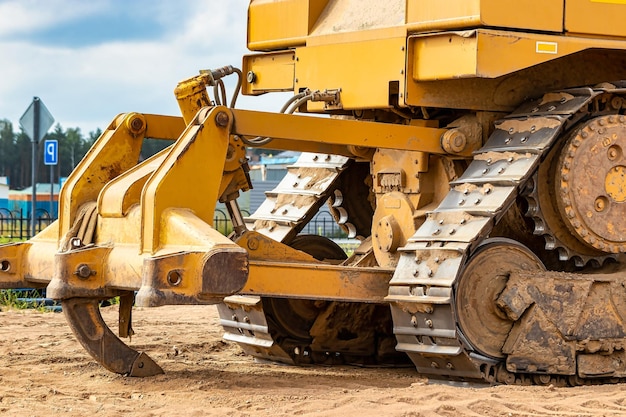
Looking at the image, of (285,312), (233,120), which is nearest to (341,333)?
(285,312)

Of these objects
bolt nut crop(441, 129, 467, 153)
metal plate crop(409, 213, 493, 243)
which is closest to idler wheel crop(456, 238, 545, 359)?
metal plate crop(409, 213, 493, 243)

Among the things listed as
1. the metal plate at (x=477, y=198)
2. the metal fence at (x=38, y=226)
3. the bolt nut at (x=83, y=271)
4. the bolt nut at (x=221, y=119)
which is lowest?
the metal fence at (x=38, y=226)

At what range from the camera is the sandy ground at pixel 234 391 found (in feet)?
24.6

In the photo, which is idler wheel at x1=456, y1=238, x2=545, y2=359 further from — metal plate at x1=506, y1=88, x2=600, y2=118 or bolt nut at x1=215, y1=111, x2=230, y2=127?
bolt nut at x1=215, y1=111, x2=230, y2=127

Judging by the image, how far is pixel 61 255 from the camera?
27.0 ft

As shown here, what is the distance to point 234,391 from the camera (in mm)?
8281

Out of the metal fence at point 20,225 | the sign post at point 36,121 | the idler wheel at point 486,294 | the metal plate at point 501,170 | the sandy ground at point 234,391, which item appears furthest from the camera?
the metal fence at point 20,225

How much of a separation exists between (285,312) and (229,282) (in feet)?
8.16

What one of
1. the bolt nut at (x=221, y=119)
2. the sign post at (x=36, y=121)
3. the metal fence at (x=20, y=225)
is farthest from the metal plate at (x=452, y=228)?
the metal fence at (x=20, y=225)

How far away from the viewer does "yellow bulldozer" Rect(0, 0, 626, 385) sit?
26.7 feet

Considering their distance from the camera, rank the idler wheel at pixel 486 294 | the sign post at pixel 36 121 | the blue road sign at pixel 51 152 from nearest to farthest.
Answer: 1. the idler wheel at pixel 486 294
2. the sign post at pixel 36 121
3. the blue road sign at pixel 51 152

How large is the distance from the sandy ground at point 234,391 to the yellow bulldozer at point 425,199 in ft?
1.21

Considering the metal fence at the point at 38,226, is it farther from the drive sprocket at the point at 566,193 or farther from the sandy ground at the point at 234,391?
the drive sprocket at the point at 566,193

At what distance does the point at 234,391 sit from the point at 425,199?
2133 millimetres
